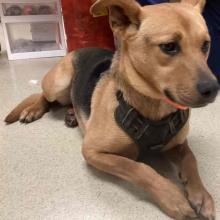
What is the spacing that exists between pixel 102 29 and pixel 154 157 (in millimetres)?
1212

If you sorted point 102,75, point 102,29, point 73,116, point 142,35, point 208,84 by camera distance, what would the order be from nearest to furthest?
1. point 208,84
2. point 142,35
3. point 102,75
4. point 73,116
5. point 102,29

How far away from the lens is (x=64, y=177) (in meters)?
1.44

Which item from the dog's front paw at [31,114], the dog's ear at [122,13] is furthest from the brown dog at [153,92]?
the dog's front paw at [31,114]

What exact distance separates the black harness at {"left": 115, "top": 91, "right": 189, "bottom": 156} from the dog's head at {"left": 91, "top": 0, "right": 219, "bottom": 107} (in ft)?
0.32

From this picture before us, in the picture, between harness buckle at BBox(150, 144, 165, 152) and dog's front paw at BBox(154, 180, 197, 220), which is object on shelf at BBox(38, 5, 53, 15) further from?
dog's front paw at BBox(154, 180, 197, 220)

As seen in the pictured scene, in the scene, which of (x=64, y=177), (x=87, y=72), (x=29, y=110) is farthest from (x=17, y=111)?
(x=64, y=177)

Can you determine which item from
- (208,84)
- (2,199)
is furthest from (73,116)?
(208,84)

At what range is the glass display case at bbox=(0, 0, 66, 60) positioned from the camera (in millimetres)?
2834

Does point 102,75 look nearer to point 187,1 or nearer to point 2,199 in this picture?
point 187,1

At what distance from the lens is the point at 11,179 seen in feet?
4.72

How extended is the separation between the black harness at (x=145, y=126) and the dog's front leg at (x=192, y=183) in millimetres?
114

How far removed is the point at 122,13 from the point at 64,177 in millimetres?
683

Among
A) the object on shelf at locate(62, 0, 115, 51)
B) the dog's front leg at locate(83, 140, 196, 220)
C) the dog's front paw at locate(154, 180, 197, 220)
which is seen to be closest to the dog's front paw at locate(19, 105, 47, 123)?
the dog's front leg at locate(83, 140, 196, 220)

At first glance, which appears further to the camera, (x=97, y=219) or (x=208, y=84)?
(x=97, y=219)
